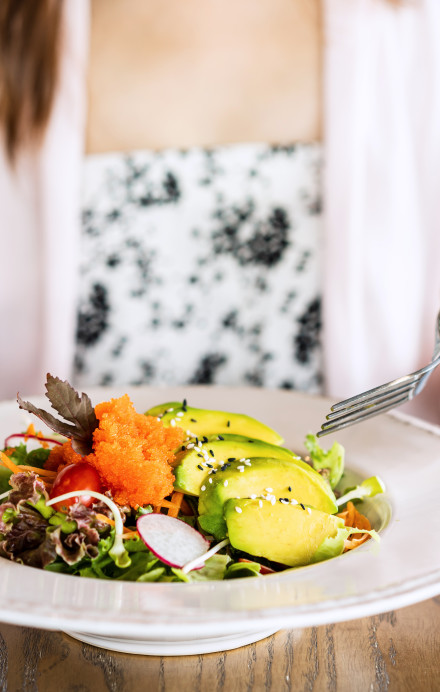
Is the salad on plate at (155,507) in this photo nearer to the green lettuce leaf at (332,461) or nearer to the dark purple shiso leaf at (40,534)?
the dark purple shiso leaf at (40,534)

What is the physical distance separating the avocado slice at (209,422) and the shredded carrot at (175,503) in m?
0.15

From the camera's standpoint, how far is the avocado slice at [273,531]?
0.81m

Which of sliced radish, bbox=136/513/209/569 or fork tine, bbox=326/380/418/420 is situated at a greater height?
fork tine, bbox=326/380/418/420

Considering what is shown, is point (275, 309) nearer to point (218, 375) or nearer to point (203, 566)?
point (218, 375)

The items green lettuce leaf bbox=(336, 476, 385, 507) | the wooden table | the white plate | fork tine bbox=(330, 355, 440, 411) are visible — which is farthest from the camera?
green lettuce leaf bbox=(336, 476, 385, 507)

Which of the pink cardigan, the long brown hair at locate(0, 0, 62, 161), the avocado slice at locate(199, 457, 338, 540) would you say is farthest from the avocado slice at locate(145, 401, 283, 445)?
the long brown hair at locate(0, 0, 62, 161)

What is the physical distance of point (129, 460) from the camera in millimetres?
836

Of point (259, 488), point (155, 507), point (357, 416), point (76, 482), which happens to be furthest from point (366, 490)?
point (76, 482)

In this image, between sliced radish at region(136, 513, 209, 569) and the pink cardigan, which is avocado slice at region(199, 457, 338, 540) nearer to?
sliced radish at region(136, 513, 209, 569)

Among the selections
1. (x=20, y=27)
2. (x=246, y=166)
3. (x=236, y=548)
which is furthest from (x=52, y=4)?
(x=236, y=548)

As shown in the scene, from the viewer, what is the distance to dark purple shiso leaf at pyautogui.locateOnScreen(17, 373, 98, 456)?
875mm

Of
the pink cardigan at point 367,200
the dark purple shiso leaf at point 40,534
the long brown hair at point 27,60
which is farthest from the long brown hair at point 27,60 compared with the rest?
the dark purple shiso leaf at point 40,534

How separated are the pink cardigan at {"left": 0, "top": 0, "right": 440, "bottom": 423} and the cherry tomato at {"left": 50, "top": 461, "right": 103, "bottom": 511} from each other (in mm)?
1642

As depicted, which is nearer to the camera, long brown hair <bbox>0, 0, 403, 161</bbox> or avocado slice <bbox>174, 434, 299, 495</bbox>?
avocado slice <bbox>174, 434, 299, 495</bbox>
